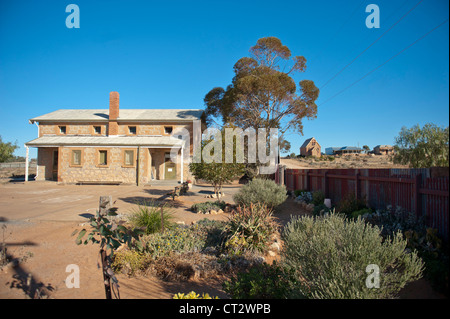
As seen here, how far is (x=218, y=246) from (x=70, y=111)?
2729 centimetres

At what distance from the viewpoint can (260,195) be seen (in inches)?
392

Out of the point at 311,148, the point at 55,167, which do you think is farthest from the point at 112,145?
the point at 311,148

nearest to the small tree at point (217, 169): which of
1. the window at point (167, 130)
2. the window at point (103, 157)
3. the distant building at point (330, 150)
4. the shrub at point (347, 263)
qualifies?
the shrub at point (347, 263)

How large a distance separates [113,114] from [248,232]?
21.9 meters

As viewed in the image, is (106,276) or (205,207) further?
(205,207)

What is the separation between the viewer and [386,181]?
6844mm

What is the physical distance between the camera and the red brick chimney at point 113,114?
23.5 metres

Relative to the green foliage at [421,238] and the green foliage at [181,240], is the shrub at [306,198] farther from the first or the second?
the green foliage at [181,240]

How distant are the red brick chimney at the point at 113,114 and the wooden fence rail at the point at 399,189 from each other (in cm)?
1917

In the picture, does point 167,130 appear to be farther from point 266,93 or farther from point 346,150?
point 346,150

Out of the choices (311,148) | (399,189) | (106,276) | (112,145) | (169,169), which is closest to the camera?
(106,276)

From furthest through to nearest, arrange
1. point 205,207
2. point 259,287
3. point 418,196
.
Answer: point 205,207 < point 418,196 < point 259,287

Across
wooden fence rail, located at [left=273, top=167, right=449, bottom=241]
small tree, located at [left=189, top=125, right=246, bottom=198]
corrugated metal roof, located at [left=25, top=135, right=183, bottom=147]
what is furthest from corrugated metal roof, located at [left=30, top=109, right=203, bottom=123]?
wooden fence rail, located at [left=273, top=167, right=449, bottom=241]

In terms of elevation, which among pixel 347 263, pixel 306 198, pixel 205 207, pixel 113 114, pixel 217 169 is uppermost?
pixel 113 114
